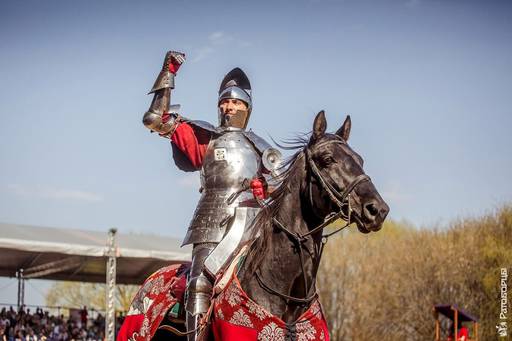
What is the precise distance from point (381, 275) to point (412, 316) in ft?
12.0

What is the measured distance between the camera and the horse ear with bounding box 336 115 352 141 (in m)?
6.06

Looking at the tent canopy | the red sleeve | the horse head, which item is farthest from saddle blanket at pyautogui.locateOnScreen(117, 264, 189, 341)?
the tent canopy

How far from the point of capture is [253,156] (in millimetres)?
7199

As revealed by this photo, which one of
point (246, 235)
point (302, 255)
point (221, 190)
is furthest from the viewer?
point (221, 190)

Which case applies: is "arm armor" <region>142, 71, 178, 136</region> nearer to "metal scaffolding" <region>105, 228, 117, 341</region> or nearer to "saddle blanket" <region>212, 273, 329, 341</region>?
"saddle blanket" <region>212, 273, 329, 341</region>

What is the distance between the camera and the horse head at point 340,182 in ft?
17.8

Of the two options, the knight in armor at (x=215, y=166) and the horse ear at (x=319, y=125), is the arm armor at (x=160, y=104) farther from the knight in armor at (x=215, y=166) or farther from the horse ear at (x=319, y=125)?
the horse ear at (x=319, y=125)

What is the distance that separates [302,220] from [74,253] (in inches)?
650

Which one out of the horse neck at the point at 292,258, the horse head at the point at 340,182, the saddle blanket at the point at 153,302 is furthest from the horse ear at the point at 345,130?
the saddle blanket at the point at 153,302

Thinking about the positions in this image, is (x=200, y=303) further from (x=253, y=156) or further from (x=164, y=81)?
(x=164, y=81)

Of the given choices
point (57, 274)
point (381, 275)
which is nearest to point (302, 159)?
point (57, 274)

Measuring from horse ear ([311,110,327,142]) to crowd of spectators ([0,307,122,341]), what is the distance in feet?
57.0

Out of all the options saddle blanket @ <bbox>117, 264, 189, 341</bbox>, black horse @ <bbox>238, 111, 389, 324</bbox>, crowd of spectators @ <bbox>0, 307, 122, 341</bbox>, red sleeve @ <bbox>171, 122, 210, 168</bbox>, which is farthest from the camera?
crowd of spectators @ <bbox>0, 307, 122, 341</bbox>

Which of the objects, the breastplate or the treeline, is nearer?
the breastplate
